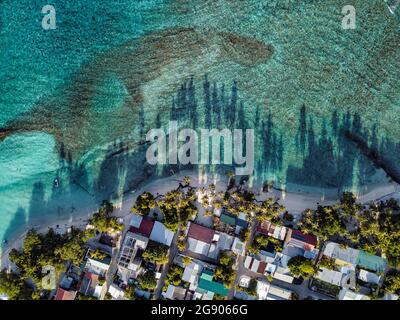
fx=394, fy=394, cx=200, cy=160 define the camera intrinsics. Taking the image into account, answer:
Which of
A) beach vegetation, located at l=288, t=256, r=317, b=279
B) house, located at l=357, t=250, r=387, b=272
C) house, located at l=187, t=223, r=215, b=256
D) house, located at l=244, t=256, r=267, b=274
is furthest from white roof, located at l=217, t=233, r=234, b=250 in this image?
house, located at l=357, t=250, r=387, b=272

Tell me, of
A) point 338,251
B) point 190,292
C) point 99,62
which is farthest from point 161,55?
point 338,251

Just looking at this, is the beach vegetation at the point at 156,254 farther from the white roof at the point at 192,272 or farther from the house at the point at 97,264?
the house at the point at 97,264

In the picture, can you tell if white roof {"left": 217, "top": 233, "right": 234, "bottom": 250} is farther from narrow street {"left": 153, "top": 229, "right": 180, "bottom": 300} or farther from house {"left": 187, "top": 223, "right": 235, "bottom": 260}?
narrow street {"left": 153, "top": 229, "right": 180, "bottom": 300}

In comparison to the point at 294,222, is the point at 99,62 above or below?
above

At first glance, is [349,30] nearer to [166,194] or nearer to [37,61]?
[166,194]

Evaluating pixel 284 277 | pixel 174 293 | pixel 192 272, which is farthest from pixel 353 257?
pixel 174 293

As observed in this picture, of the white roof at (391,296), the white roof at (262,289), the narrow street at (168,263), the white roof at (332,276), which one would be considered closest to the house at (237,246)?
the white roof at (262,289)
